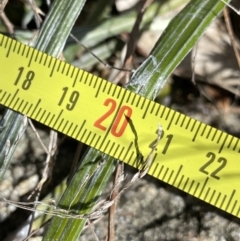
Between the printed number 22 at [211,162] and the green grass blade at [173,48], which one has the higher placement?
the green grass blade at [173,48]

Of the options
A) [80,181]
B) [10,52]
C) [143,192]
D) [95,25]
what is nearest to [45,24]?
[10,52]

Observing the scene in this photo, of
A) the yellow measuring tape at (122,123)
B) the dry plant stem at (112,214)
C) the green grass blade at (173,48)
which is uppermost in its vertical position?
the green grass blade at (173,48)

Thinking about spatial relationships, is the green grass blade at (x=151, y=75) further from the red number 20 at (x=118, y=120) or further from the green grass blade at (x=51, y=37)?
the green grass blade at (x=51, y=37)

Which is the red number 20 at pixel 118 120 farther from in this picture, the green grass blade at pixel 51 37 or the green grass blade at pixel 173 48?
the green grass blade at pixel 51 37

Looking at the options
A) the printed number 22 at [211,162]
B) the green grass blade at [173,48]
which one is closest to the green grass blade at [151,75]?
the green grass blade at [173,48]

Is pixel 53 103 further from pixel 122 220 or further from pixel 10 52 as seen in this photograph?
pixel 122 220

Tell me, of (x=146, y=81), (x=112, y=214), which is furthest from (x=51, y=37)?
(x=112, y=214)
